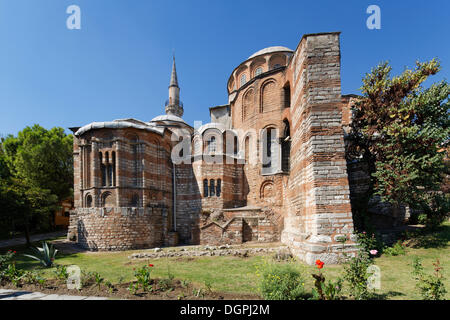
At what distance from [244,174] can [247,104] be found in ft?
21.7

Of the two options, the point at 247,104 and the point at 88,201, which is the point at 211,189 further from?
the point at 88,201

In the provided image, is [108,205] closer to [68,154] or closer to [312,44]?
[68,154]

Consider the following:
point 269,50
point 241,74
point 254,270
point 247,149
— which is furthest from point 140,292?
point 269,50

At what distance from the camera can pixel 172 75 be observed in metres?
37.6

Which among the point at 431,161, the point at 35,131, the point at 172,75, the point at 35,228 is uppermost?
the point at 172,75

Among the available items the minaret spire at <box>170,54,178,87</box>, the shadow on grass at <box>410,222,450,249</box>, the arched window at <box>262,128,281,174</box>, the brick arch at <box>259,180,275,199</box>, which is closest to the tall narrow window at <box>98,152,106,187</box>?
the brick arch at <box>259,180,275,199</box>

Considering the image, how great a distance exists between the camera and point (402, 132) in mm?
8812

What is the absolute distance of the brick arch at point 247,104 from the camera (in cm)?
1984

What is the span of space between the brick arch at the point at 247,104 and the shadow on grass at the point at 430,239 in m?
13.9

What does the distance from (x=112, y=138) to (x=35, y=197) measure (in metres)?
6.41

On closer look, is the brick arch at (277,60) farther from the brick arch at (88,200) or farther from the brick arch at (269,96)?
the brick arch at (88,200)

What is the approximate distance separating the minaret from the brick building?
1533cm

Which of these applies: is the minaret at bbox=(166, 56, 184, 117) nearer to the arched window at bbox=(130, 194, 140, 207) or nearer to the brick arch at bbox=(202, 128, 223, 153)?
the brick arch at bbox=(202, 128, 223, 153)
